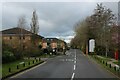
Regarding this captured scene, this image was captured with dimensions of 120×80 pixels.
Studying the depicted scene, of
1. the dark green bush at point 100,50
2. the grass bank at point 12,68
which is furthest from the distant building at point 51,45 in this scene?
the grass bank at point 12,68

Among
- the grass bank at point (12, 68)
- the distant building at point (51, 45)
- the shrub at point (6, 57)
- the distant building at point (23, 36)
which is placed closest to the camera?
the grass bank at point (12, 68)

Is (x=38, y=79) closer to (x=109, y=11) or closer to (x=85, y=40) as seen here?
(x=109, y=11)

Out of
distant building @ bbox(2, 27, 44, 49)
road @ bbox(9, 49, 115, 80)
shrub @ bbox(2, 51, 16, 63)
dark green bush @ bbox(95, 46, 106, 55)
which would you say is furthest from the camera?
dark green bush @ bbox(95, 46, 106, 55)

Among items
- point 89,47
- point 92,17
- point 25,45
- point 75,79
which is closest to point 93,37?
point 89,47

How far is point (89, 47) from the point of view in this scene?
304 feet

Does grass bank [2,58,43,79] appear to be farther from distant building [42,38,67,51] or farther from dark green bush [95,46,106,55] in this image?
distant building [42,38,67,51]

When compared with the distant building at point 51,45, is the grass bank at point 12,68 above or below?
below

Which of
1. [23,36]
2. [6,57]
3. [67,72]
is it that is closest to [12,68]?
[67,72]

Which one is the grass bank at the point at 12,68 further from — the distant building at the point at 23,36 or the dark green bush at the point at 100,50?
the dark green bush at the point at 100,50

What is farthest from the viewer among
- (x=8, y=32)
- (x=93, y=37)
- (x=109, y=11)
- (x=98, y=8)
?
(x=8, y=32)

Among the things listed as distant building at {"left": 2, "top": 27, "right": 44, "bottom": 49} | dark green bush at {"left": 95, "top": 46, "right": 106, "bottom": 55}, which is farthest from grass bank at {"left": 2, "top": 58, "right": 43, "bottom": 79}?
dark green bush at {"left": 95, "top": 46, "right": 106, "bottom": 55}

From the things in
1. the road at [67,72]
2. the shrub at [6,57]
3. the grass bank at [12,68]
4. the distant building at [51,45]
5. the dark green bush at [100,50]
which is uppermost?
the distant building at [51,45]

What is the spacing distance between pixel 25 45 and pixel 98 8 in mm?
28055

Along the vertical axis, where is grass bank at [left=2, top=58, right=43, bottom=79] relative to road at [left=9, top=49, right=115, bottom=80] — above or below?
above
